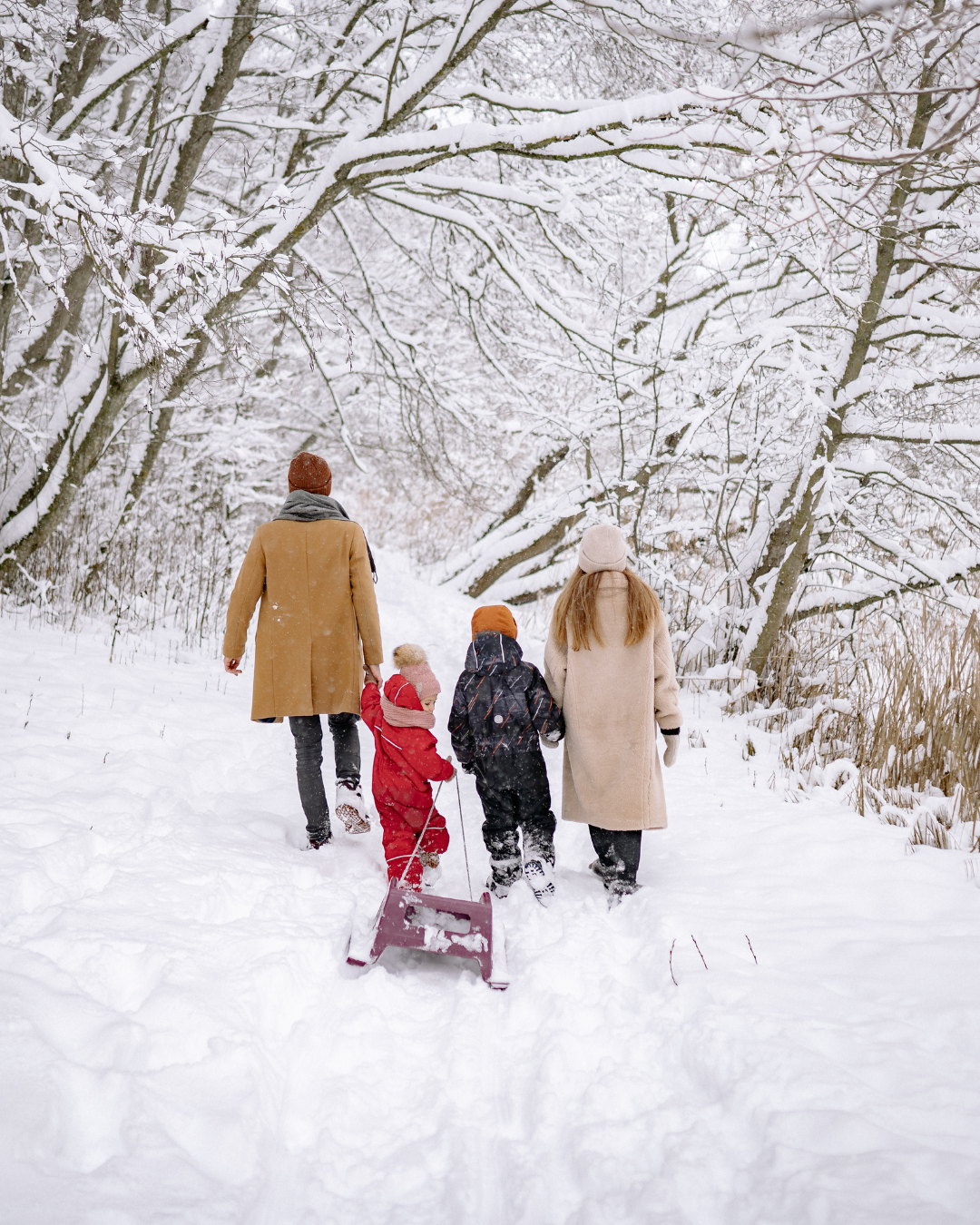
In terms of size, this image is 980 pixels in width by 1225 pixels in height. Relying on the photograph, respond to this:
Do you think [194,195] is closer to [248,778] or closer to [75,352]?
[75,352]

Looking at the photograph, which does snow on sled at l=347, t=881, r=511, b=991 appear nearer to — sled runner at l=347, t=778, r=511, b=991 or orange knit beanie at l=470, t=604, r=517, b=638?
sled runner at l=347, t=778, r=511, b=991

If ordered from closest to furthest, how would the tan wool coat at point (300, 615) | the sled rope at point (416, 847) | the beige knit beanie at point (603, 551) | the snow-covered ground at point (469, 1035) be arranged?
1. the snow-covered ground at point (469, 1035)
2. the sled rope at point (416, 847)
3. the beige knit beanie at point (603, 551)
4. the tan wool coat at point (300, 615)

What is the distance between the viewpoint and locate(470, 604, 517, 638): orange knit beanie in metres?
3.04

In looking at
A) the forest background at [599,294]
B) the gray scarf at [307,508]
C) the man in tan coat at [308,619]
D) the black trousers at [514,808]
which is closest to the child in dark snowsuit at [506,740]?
the black trousers at [514,808]

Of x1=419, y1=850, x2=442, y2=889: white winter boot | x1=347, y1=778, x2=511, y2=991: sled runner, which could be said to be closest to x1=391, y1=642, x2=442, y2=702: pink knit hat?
x1=419, y1=850, x2=442, y2=889: white winter boot

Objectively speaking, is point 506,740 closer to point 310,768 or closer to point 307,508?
point 310,768

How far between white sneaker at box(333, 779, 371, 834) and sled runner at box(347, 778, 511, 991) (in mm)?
779

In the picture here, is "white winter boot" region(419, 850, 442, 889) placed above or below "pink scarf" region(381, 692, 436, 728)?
below

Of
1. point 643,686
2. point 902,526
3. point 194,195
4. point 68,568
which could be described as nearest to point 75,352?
point 194,195

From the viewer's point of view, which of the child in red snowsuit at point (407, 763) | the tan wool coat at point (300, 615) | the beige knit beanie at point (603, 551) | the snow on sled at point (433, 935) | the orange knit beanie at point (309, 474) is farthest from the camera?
the orange knit beanie at point (309, 474)

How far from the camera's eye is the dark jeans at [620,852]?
2.91m

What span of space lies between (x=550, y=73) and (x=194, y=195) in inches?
170

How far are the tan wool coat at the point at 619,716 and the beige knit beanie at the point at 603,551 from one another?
0.05m

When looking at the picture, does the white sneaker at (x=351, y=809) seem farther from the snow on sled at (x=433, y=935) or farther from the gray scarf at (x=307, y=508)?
the gray scarf at (x=307, y=508)
